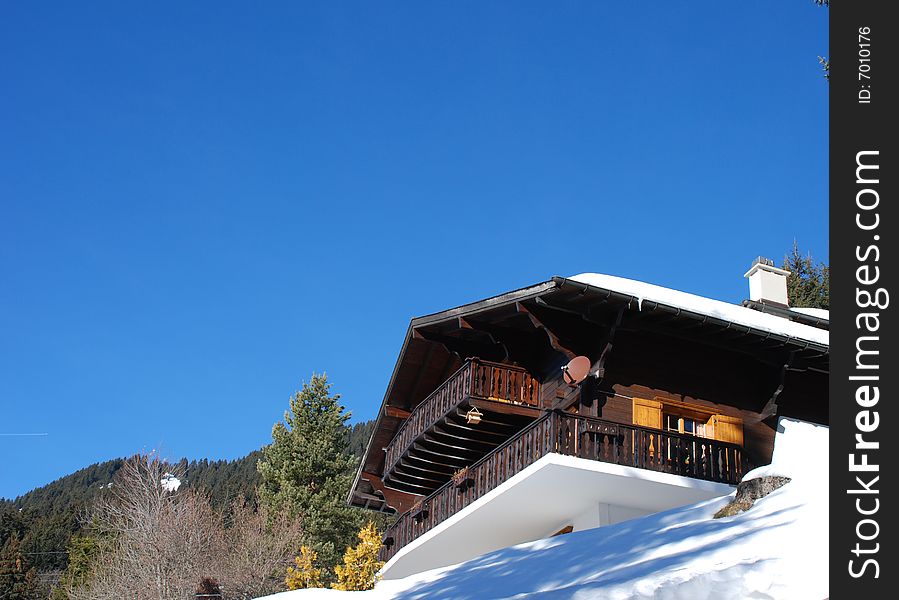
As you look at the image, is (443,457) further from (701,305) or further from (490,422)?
(701,305)

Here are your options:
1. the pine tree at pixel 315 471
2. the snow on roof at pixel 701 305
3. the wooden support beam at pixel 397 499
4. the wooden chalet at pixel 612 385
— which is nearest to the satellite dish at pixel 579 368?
the wooden chalet at pixel 612 385

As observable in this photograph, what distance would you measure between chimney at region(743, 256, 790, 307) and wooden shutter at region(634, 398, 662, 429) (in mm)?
6482

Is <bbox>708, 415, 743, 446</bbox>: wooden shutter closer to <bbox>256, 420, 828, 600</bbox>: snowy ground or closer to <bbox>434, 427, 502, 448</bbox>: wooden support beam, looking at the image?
<bbox>434, 427, 502, 448</bbox>: wooden support beam

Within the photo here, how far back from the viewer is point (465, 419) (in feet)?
57.6

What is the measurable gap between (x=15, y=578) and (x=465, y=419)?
30.6m

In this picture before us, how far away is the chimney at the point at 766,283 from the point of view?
22109 mm

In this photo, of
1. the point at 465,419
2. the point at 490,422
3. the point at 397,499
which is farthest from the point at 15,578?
the point at 490,422

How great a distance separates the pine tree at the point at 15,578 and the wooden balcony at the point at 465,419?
2680 cm

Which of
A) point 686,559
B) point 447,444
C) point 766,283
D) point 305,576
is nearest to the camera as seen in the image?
point 686,559
